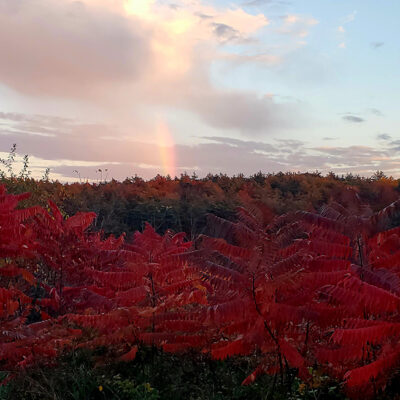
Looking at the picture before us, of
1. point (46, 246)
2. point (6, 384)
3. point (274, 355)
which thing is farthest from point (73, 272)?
point (274, 355)

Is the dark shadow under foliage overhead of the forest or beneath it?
beneath

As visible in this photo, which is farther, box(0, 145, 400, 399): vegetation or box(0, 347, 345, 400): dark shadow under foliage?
box(0, 347, 345, 400): dark shadow under foliage

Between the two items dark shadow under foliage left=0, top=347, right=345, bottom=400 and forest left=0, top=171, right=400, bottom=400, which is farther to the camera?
dark shadow under foliage left=0, top=347, right=345, bottom=400

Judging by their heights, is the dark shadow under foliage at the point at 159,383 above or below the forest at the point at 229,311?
below

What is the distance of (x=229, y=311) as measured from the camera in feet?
18.7

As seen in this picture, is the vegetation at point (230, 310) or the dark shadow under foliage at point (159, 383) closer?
the vegetation at point (230, 310)

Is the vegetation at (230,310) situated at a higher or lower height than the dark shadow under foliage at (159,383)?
higher

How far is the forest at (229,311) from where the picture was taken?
5648mm

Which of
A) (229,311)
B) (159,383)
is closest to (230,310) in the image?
(229,311)

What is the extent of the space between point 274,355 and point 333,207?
2150 mm

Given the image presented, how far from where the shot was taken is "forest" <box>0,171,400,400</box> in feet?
18.5

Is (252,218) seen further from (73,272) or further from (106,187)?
(106,187)

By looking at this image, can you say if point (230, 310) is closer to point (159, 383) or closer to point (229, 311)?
point (229, 311)

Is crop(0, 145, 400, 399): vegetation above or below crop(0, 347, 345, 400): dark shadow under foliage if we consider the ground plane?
above
